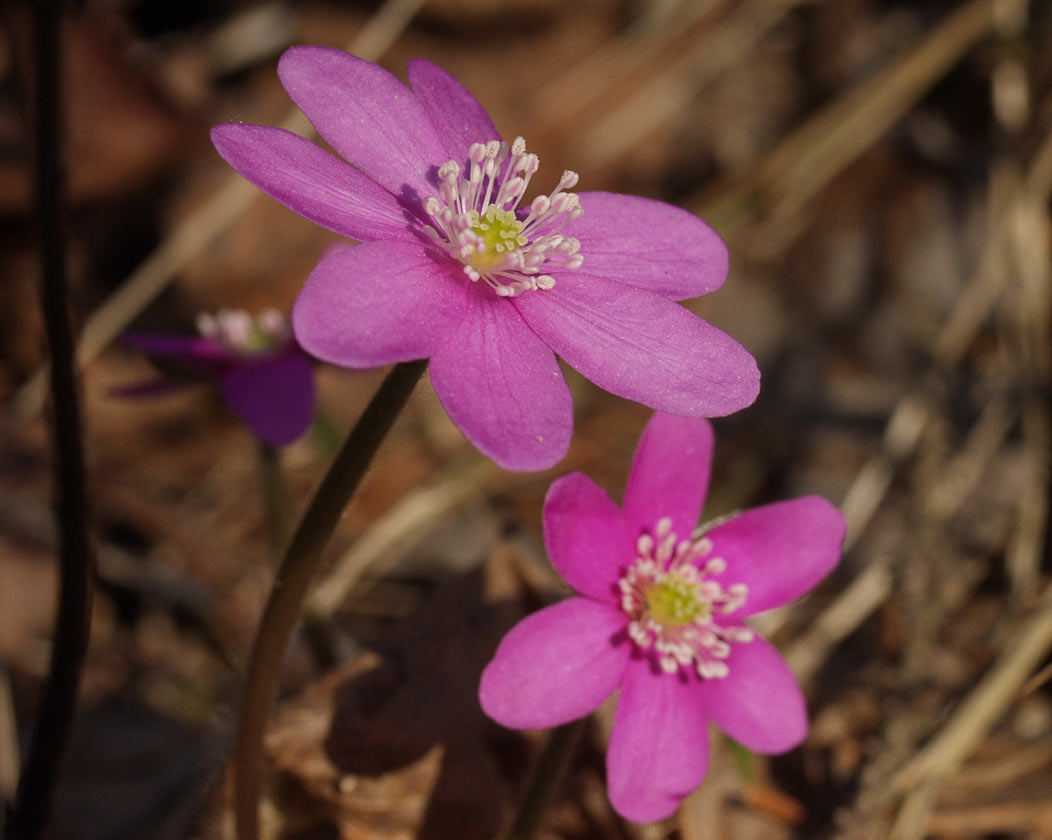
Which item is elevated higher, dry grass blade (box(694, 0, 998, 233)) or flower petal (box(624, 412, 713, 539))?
dry grass blade (box(694, 0, 998, 233))

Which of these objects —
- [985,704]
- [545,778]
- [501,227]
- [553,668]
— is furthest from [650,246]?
[985,704]

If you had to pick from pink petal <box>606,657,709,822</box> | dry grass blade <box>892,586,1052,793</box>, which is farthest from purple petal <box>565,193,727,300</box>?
dry grass blade <box>892,586,1052,793</box>

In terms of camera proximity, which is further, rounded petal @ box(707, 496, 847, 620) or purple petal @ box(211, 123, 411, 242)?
rounded petal @ box(707, 496, 847, 620)

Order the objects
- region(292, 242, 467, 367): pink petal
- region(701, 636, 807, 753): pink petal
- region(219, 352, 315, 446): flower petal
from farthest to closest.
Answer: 1. region(219, 352, 315, 446): flower petal
2. region(701, 636, 807, 753): pink petal
3. region(292, 242, 467, 367): pink petal

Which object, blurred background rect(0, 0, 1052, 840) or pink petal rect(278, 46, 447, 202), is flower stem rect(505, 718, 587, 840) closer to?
blurred background rect(0, 0, 1052, 840)

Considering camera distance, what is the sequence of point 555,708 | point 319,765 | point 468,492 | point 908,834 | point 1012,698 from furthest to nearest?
point 468,492 → point 1012,698 → point 908,834 → point 319,765 → point 555,708

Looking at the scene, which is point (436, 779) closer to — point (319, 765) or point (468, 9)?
point (319, 765)

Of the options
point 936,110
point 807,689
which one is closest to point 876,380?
point 936,110
